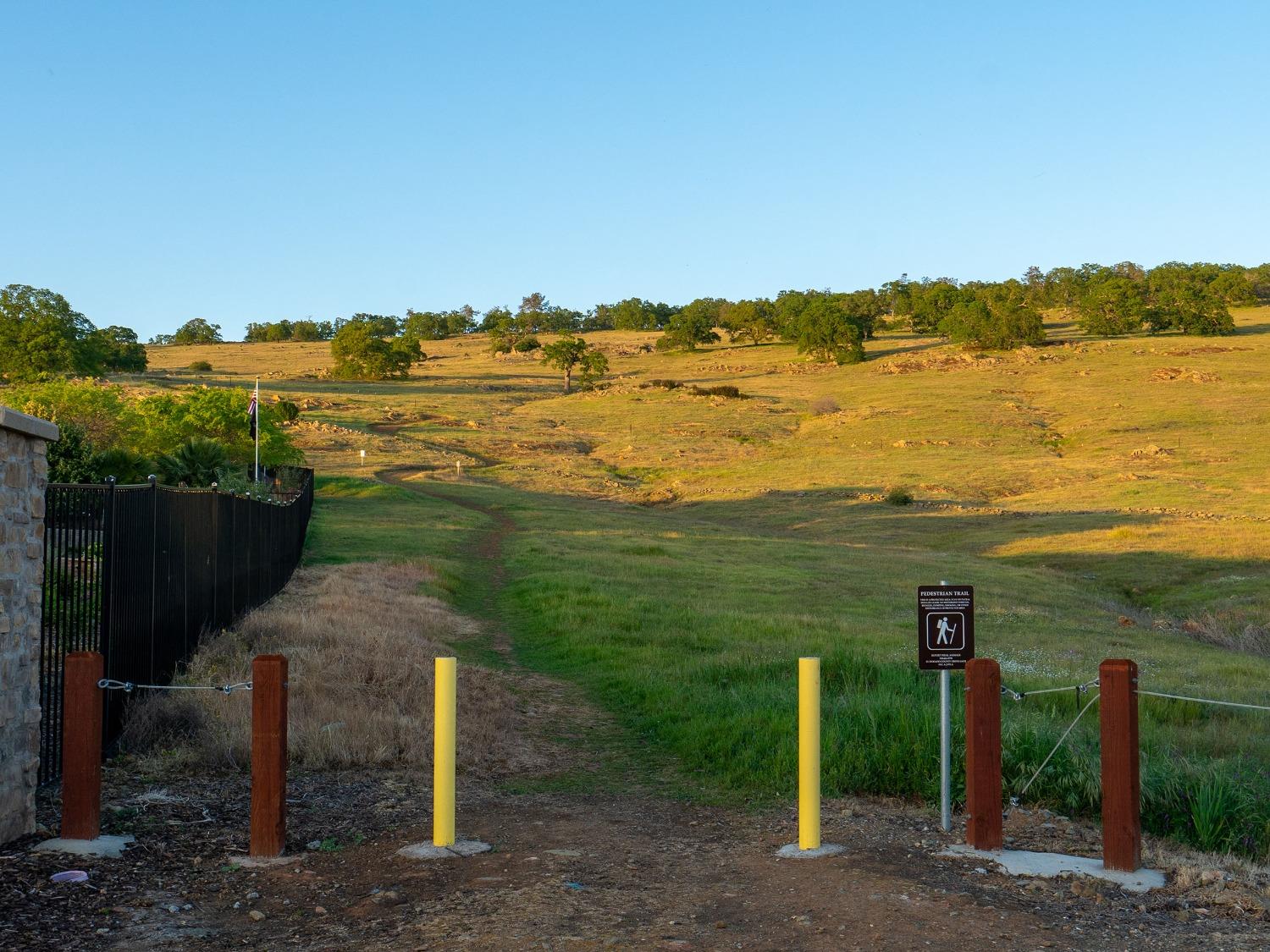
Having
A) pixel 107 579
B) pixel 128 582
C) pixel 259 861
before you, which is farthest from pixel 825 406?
pixel 259 861

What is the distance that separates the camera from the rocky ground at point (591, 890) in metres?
5.96

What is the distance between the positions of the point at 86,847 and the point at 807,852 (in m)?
4.40

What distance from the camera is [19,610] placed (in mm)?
7754

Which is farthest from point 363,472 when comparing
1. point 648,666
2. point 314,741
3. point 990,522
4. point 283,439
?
point 314,741

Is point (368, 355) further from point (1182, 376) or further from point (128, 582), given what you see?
point (128, 582)

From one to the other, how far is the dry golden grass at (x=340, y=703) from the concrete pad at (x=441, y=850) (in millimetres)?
2320

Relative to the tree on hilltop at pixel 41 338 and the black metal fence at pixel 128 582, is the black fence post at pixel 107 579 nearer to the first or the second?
the black metal fence at pixel 128 582

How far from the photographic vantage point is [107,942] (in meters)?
5.94

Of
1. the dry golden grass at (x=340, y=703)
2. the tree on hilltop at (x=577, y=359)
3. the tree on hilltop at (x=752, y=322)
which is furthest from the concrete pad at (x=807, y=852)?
the tree on hilltop at (x=752, y=322)

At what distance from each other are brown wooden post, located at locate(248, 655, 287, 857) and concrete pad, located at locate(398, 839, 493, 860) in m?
0.78

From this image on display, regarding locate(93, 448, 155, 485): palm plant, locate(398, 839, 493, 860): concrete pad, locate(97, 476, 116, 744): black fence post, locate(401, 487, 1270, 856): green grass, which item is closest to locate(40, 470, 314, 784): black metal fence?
locate(97, 476, 116, 744): black fence post

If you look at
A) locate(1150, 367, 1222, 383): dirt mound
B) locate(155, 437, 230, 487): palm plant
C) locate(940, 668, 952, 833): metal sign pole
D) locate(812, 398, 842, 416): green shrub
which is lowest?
locate(940, 668, 952, 833): metal sign pole

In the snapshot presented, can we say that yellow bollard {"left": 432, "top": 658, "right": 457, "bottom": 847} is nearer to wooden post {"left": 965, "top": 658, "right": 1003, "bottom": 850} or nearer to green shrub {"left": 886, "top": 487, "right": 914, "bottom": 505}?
wooden post {"left": 965, "top": 658, "right": 1003, "bottom": 850}

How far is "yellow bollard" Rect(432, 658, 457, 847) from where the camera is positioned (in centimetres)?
749
